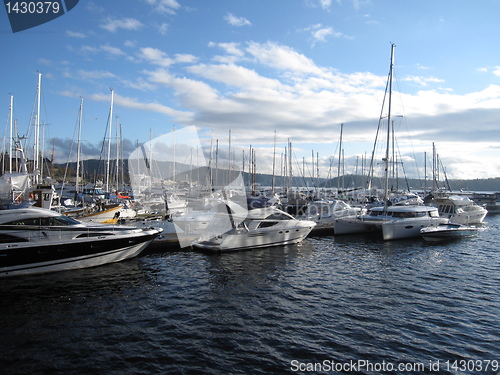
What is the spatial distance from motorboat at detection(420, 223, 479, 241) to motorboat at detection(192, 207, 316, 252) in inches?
420

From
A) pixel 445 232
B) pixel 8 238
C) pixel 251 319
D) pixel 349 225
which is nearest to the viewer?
pixel 251 319

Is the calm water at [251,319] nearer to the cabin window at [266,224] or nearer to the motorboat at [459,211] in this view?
the cabin window at [266,224]

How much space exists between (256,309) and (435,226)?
23.1m

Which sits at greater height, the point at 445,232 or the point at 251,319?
the point at 445,232

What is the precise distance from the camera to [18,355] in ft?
27.3

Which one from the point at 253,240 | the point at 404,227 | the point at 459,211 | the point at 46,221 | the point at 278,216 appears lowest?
the point at 253,240

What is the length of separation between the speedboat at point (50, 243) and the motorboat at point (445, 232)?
23.0m

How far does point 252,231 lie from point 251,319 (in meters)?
10.6

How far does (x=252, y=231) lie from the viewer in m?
21.2

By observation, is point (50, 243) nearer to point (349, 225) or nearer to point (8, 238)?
point (8, 238)

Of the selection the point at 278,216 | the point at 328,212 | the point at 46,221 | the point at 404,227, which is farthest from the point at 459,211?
the point at 46,221

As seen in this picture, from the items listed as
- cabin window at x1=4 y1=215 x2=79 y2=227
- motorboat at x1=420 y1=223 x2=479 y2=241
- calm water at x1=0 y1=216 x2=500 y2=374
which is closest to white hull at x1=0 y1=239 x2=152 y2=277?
calm water at x1=0 y1=216 x2=500 y2=374

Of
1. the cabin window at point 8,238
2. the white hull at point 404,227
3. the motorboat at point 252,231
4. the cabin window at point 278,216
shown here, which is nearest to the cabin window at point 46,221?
the cabin window at point 8,238

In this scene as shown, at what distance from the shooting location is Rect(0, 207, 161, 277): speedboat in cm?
1454
